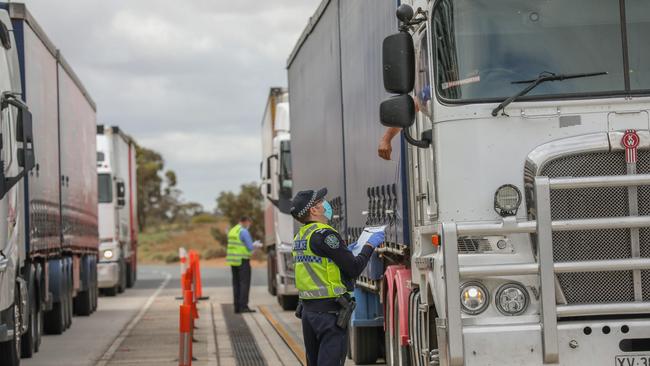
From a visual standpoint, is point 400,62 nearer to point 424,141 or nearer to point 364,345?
point 424,141

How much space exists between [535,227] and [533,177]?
0.38 m

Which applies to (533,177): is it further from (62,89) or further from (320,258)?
(62,89)

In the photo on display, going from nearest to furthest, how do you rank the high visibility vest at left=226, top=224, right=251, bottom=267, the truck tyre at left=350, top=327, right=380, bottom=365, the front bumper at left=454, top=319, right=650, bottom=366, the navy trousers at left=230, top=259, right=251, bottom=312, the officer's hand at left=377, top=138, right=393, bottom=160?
the front bumper at left=454, top=319, right=650, bottom=366
the officer's hand at left=377, top=138, right=393, bottom=160
the truck tyre at left=350, top=327, right=380, bottom=365
the navy trousers at left=230, top=259, right=251, bottom=312
the high visibility vest at left=226, top=224, right=251, bottom=267

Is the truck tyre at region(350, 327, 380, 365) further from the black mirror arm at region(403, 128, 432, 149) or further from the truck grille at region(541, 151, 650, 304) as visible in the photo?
the truck grille at region(541, 151, 650, 304)

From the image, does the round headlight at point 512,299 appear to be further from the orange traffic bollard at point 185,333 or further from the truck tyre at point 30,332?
the truck tyre at point 30,332

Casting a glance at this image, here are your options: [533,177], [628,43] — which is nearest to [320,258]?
[533,177]

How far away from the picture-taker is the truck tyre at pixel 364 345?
14.8 meters

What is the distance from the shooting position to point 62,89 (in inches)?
894

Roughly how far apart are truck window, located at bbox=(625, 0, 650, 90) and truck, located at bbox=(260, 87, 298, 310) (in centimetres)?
1477

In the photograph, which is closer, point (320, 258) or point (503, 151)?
point (503, 151)

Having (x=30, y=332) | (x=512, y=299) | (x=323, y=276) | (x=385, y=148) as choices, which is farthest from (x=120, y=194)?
(x=512, y=299)

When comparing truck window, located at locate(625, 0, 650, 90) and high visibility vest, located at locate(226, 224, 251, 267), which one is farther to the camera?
high visibility vest, located at locate(226, 224, 251, 267)

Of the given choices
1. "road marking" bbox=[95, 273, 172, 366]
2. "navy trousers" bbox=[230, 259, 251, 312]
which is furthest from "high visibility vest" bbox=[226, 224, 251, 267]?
"road marking" bbox=[95, 273, 172, 366]

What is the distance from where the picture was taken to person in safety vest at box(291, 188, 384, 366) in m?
10.2
